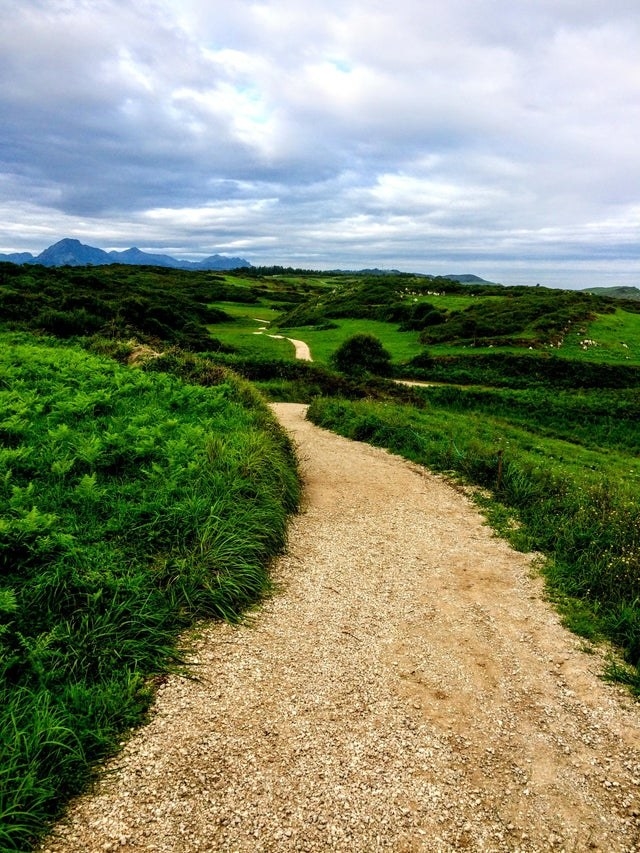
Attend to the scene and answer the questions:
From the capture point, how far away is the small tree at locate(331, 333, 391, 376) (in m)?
42.5

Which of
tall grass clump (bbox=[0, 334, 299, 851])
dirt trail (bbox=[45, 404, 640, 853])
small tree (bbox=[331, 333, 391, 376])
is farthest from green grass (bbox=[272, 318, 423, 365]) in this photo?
dirt trail (bbox=[45, 404, 640, 853])

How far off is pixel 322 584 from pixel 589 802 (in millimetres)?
4787

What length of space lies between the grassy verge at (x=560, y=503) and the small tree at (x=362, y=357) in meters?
18.0

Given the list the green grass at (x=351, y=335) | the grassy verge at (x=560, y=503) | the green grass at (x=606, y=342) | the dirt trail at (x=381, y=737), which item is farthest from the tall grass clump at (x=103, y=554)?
the green grass at (x=606, y=342)

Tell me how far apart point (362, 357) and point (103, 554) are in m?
37.0

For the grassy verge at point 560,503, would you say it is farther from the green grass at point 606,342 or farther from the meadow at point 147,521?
the green grass at point 606,342

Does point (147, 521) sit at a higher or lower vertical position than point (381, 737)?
higher

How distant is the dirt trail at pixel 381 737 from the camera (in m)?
4.52

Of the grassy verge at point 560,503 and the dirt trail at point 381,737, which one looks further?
the grassy verge at point 560,503

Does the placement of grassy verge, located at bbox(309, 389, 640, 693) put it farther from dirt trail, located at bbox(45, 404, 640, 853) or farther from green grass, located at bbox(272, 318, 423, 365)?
green grass, located at bbox(272, 318, 423, 365)

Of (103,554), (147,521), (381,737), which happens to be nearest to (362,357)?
(147,521)

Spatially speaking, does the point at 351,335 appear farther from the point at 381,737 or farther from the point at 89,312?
the point at 381,737

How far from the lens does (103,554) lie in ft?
23.8

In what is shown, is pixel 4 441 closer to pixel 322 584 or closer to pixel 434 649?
pixel 322 584
